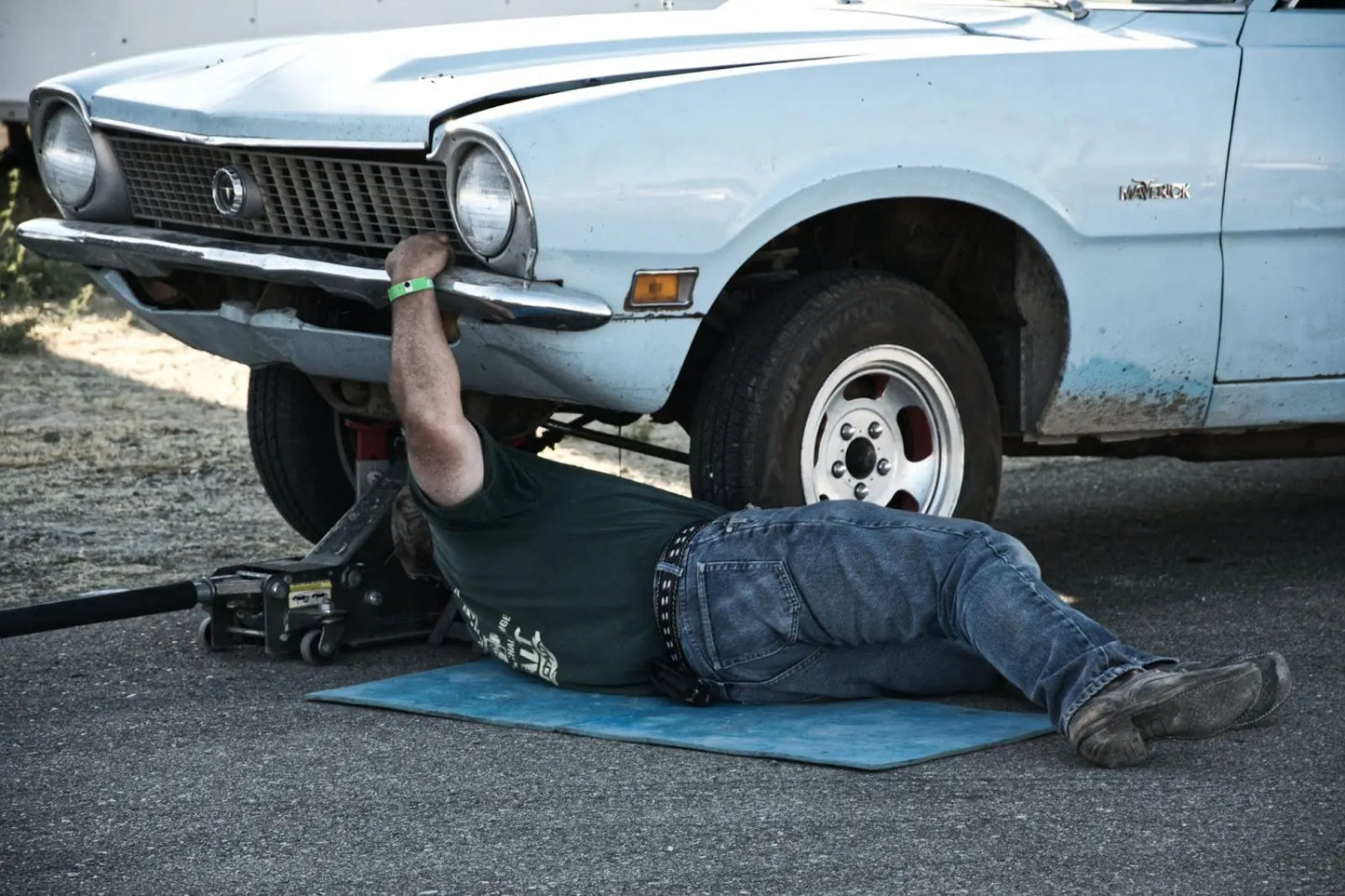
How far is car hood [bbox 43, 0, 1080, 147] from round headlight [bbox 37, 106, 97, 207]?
0.36 feet

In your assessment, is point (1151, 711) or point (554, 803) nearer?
point (554, 803)

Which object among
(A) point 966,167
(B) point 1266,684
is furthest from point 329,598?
(B) point 1266,684

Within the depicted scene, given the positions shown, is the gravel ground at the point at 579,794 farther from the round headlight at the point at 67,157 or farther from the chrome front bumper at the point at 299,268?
the round headlight at the point at 67,157

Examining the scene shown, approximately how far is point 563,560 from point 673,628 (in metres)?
0.28

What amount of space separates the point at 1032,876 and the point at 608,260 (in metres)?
1.58

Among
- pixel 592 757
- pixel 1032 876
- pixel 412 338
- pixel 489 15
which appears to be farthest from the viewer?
pixel 489 15

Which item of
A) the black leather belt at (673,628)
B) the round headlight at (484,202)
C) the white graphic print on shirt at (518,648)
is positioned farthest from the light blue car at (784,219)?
the white graphic print on shirt at (518,648)

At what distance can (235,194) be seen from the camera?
445cm

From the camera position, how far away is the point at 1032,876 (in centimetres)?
297

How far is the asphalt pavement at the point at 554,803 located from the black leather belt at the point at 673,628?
0.82 ft

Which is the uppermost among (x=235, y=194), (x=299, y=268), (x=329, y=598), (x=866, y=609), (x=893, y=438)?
(x=235, y=194)

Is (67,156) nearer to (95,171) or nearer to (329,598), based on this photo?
(95,171)

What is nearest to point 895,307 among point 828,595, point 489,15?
point 828,595

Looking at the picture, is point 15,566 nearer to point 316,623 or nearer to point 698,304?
point 316,623
